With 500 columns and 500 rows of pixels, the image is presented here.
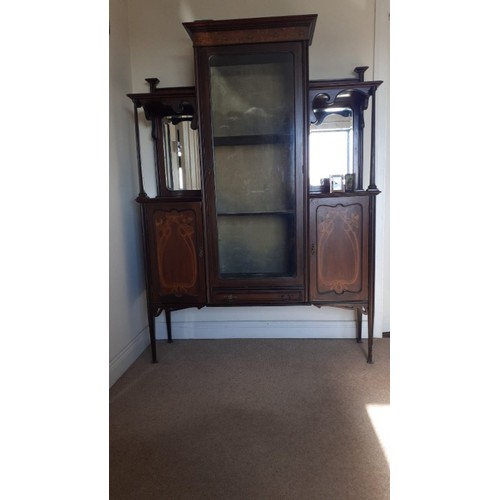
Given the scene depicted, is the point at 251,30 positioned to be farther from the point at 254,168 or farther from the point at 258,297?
the point at 258,297

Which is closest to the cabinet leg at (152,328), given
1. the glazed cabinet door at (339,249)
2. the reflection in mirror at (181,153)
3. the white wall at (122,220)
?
the white wall at (122,220)

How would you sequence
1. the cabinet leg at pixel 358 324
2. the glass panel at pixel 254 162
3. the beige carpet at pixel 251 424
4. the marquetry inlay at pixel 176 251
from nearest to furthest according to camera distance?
the beige carpet at pixel 251 424 → the glass panel at pixel 254 162 → the marquetry inlay at pixel 176 251 → the cabinet leg at pixel 358 324

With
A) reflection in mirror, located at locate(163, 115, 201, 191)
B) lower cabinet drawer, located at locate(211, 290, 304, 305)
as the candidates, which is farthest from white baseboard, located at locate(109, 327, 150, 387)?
reflection in mirror, located at locate(163, 115, 201, 191)

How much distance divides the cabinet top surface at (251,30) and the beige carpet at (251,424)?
1.67 m

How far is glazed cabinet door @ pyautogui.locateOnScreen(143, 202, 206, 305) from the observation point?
191cm

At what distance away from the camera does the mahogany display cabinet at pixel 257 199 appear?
69.7 inches

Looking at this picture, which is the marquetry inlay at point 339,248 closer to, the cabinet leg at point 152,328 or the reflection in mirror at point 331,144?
the reflection in mirror at point 331,144

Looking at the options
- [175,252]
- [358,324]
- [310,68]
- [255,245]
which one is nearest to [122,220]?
[175,252]

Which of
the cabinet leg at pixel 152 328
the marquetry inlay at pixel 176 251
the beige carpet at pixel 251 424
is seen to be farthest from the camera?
the cabinet leg at pixel 152 328

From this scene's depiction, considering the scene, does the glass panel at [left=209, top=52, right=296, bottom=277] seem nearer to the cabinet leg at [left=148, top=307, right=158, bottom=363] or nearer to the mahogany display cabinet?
the mahogany display cabinet

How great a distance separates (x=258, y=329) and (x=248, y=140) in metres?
1.20

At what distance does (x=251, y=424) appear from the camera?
1489mm
